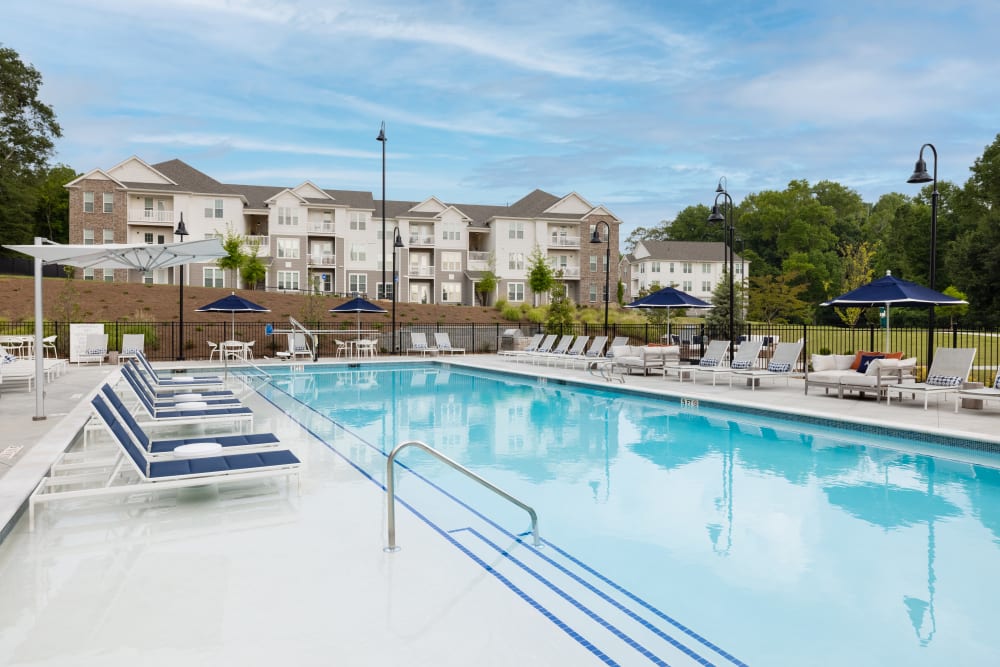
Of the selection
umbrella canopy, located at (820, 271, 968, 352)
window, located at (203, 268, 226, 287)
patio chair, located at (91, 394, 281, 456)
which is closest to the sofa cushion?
umbrella canopy, located at (820, 271, 968, 352)

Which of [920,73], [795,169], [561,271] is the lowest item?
[561,271]

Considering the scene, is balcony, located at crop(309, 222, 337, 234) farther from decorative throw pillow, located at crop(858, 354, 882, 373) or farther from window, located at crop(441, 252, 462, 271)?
decorative throw pillow, located at crop(858, 354, 882, 373)

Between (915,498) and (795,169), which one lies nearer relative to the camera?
(915,498)

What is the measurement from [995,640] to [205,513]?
5768 mm

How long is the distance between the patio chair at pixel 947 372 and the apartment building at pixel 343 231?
3225cm

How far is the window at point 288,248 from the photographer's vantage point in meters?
44.8

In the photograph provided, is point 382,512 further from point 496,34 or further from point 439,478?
point 496,34

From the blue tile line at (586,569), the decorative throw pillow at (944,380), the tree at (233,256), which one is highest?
the tree at (233,256)

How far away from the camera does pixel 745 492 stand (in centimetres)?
707

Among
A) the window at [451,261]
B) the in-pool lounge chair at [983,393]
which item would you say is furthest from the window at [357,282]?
the in-pool lounge chair at [983,393]

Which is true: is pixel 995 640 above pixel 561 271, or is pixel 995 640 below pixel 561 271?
below

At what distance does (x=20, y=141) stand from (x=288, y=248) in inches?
827

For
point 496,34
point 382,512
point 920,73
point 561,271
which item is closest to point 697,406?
point 382,512

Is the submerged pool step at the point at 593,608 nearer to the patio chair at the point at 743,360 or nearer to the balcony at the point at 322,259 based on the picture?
the patio chair at the point at 743,360
